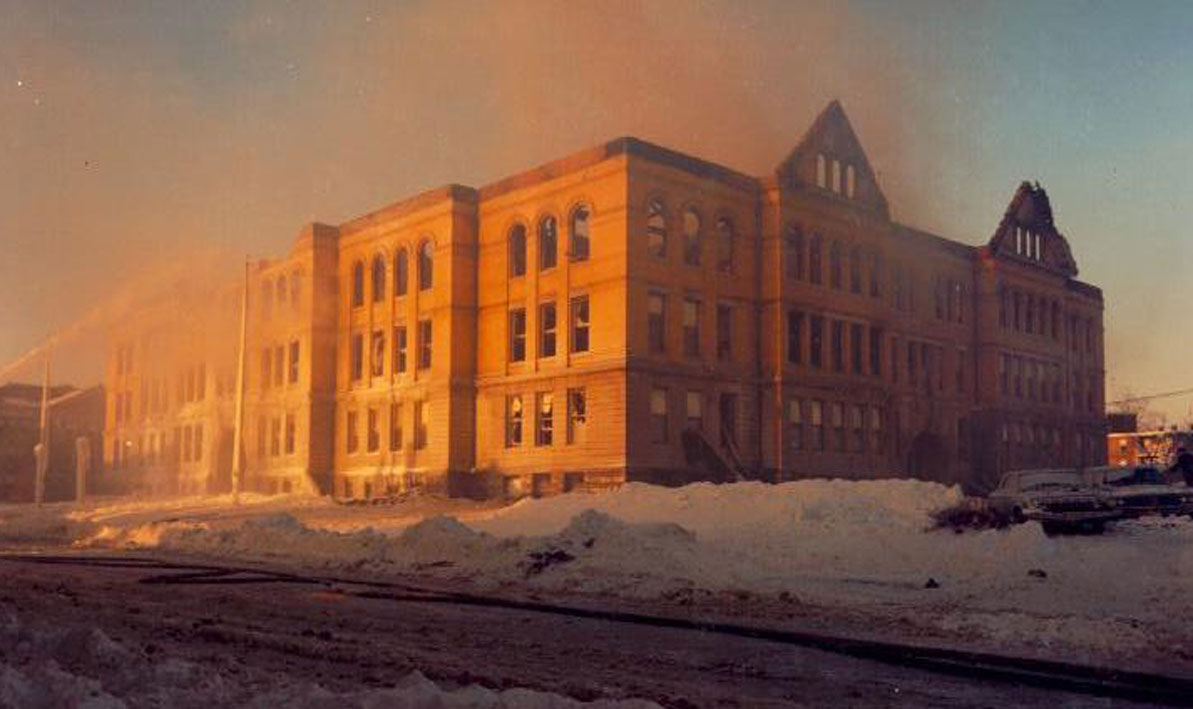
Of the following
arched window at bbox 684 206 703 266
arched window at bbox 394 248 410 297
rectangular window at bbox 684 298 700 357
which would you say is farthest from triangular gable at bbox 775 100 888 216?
arched window at bbox 394 248 410 297

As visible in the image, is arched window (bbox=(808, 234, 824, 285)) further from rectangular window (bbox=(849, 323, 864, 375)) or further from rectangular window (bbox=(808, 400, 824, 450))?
rectangular window (bbox=(808, 400, 824, 450))

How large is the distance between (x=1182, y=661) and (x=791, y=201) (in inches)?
1248

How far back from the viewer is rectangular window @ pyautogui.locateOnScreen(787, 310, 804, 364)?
40594 mm

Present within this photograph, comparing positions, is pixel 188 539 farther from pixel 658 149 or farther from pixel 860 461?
pixel 860 461

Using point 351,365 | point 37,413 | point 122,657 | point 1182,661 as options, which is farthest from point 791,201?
point 37,413

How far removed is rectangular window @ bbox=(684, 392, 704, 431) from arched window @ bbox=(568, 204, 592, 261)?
5.64 m

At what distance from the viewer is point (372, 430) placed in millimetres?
45969

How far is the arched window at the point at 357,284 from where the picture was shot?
4766 centimetres

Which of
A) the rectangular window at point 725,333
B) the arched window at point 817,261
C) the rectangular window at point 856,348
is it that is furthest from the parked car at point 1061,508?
the rectangular window at point 856,348

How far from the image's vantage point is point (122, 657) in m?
7.88

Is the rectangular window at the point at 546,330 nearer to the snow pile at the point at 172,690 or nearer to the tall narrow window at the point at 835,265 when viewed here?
the tall narrow window at the point at 835,265

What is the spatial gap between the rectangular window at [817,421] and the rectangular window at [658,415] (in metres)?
6.54

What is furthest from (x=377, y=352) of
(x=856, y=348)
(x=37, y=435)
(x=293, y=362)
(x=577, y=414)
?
(x=37, y=435)

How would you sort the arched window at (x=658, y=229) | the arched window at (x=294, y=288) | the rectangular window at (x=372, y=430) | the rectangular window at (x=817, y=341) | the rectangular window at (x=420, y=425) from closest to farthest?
the arched window at (x=658, y=229) → the rectangular window at (x=817, y=341) → the rectangular window at (x=420, y=425) → the rectangular window at (x=372, y=430) → the arched window at (x=294, y=288)
